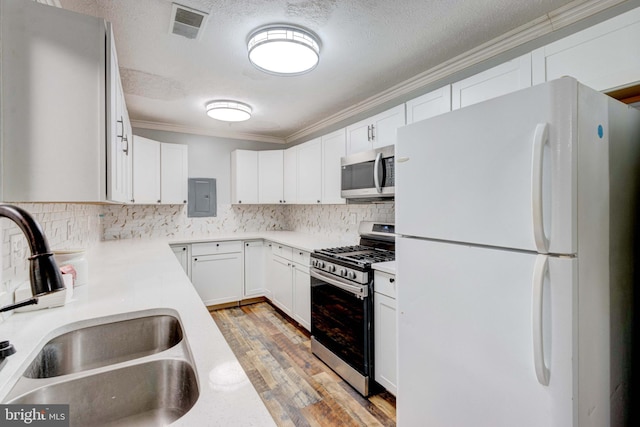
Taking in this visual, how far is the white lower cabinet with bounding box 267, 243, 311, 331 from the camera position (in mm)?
3012

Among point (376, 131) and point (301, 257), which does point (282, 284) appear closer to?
point (301, 257)

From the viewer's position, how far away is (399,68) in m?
2.31

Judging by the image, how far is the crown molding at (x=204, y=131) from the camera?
3.71m

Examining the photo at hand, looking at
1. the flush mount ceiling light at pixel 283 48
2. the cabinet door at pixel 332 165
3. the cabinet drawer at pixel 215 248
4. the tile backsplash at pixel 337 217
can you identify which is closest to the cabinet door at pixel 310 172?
the cabinet door at pixel 332 165

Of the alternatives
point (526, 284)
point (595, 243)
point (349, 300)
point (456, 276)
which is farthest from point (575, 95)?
point (349, 300)

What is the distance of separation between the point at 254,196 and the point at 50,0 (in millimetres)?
2953

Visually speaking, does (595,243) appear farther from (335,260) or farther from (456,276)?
(335,260)

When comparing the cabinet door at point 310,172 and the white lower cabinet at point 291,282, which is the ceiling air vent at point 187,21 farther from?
the white lower cabinet at point 291,282

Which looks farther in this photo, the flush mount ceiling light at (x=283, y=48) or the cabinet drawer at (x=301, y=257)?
the cabinet drawer at (x=301, y=257)

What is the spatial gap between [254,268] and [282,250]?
0.69m

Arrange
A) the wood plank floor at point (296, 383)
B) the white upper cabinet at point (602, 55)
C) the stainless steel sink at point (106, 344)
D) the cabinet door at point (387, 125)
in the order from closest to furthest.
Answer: the stainless steel sink at point (106, 344), the white upper cabinet at point (602, 55), the wood plank floor at point (296, 383), the cabinet door at point (387, 125)

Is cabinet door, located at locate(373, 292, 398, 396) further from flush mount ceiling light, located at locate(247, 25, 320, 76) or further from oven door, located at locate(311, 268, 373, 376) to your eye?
flush mount ceiling light, located at locate(247, 25, 320, 76)

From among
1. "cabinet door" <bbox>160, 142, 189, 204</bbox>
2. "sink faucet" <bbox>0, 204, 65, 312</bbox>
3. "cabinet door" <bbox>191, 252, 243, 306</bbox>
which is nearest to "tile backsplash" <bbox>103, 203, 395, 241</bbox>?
"cabinet door" <bbox>160, 142, 189, 204</bbox>

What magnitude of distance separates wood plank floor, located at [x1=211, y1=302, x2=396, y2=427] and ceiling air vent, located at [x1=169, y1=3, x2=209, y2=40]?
2.39 metres
